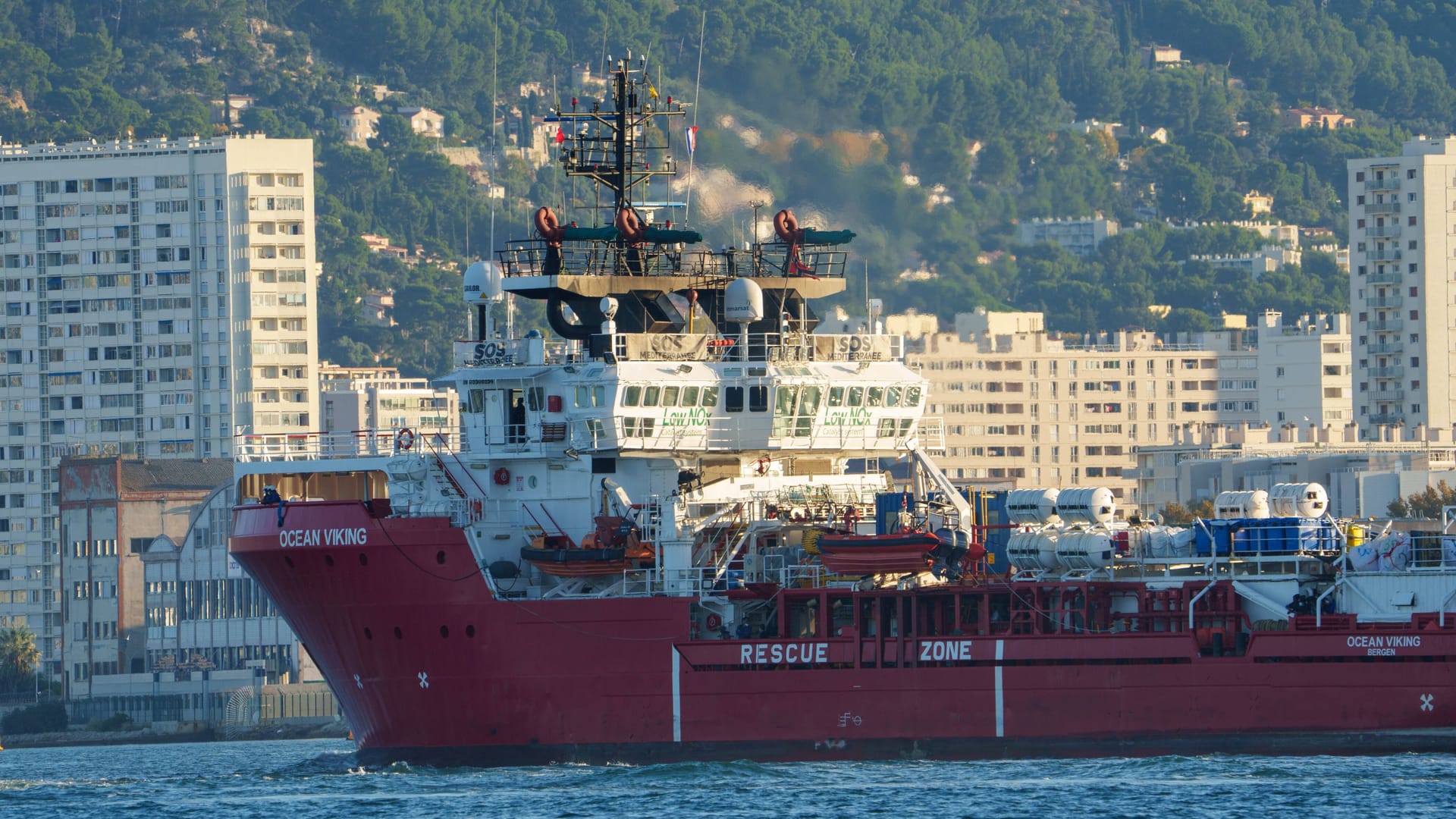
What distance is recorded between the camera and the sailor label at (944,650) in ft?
164

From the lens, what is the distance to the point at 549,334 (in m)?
158

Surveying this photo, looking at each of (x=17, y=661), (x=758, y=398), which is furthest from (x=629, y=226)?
(x=17, y=661)

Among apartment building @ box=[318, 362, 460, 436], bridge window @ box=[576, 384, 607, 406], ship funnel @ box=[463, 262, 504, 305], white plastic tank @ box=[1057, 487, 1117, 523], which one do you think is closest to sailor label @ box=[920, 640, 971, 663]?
white plastic tank @ box=[1057, 487, 1117, 523]

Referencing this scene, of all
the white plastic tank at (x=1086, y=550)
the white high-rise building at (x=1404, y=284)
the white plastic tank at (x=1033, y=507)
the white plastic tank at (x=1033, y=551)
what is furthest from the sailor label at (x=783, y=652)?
the white high-rise building at (x=1404, y=284)

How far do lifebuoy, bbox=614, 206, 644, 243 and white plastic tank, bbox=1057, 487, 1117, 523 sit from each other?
10179 millimetres

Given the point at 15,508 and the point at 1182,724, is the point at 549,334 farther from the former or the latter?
the point at 1182,724

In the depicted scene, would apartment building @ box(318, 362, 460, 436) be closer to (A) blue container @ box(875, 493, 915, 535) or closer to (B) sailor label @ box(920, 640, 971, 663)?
(A) blue container @ box(875, 493, 915, 535)

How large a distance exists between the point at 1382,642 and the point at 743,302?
13.7m

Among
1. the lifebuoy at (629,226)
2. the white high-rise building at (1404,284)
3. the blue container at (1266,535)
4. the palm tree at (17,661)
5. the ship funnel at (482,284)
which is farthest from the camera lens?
the white high-rise building at (1404,284)

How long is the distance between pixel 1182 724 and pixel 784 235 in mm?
13376

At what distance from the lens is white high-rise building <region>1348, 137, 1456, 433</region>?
14200 centimetres

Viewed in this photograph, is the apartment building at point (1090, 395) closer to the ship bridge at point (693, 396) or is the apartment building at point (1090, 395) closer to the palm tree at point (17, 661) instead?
the palm tree at point (17, 661)

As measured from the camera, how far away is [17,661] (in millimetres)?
114438

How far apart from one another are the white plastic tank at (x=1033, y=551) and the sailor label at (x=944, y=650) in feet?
6.91
